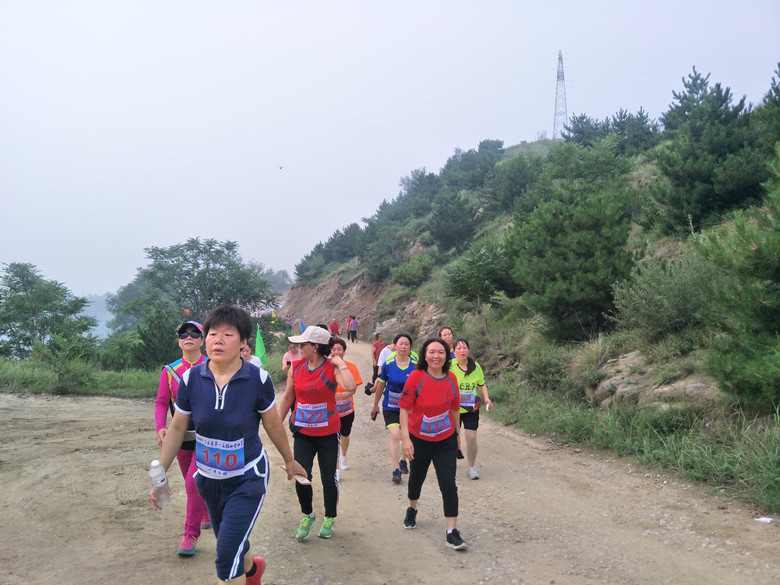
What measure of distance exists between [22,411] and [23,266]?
2503cm

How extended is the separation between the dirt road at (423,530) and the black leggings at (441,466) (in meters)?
0.41

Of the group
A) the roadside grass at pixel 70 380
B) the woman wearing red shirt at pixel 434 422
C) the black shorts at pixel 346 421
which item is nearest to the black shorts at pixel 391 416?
the black shorts at pixel 346 421

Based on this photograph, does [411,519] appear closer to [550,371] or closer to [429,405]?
[429,405]

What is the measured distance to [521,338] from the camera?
1548cm

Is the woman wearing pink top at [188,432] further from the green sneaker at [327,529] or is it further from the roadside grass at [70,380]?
the roadside grass at [70,380]

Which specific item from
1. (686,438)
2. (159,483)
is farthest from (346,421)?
(686,438)

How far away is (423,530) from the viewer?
5.69m

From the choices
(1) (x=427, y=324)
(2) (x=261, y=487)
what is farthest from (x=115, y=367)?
(2) (x=261, y=487)

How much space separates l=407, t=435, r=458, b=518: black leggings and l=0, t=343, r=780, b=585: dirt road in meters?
0.41

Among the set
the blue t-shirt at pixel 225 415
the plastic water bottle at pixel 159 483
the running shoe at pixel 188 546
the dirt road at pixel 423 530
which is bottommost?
the dirt road at pixel 423 530

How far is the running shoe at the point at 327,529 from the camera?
215 inches

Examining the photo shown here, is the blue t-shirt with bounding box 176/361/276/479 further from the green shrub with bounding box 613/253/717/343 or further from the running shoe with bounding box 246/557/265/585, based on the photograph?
the green shrub with bounding box 613/253/717/343

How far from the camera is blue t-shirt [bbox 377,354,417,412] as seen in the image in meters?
7.48

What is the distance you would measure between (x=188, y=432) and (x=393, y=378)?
3179mm
